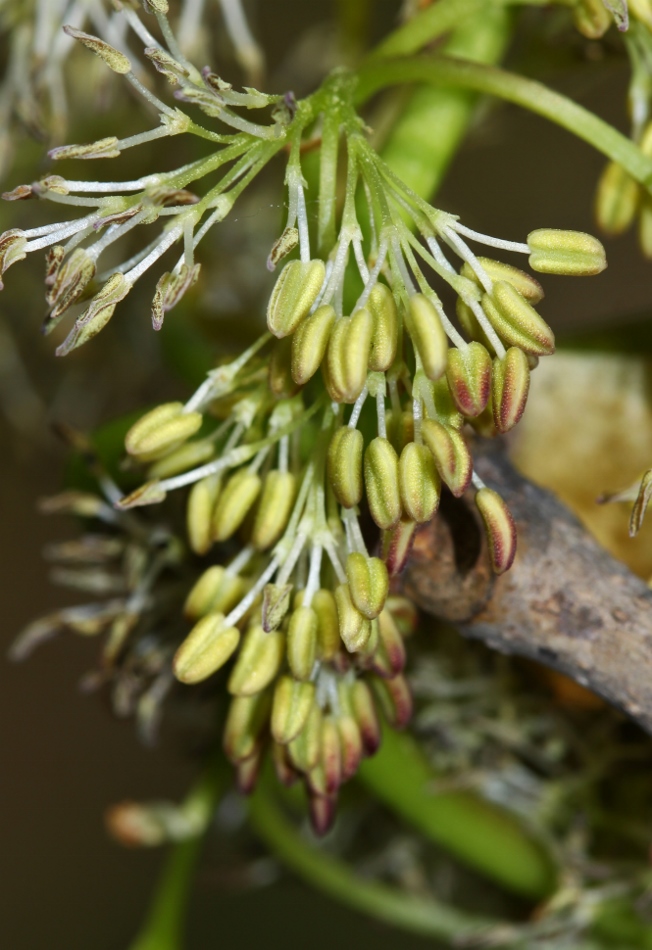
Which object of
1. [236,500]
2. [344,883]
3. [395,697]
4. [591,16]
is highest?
[591,16]

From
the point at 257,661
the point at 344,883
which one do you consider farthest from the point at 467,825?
the point at 257,661

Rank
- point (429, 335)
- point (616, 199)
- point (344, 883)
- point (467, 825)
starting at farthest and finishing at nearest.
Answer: point (344, 883), point (467, 825), point (616, 199), point (429, 335)

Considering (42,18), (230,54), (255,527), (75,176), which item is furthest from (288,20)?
(255,527)

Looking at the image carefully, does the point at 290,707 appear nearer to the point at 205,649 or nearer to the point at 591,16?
the point at 205,649

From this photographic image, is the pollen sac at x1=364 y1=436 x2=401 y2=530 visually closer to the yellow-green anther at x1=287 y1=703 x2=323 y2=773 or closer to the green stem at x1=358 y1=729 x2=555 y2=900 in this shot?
the yellow-green anther at x1=287 y1=703 x2=323 y2=773

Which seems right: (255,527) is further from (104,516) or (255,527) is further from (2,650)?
(2,650)

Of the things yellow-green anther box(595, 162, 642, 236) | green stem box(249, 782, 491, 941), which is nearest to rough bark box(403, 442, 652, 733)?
yellow-green anther box(595, 162, 642, 236)

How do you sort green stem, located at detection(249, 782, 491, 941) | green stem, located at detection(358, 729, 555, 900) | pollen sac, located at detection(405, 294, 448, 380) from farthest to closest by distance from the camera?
green stem, located at detection(249, 782, 491, 941) < green stem, located at detection(358, 729, 555, 900) < pollen sac, located at detection(405, 294, 448, 380)
